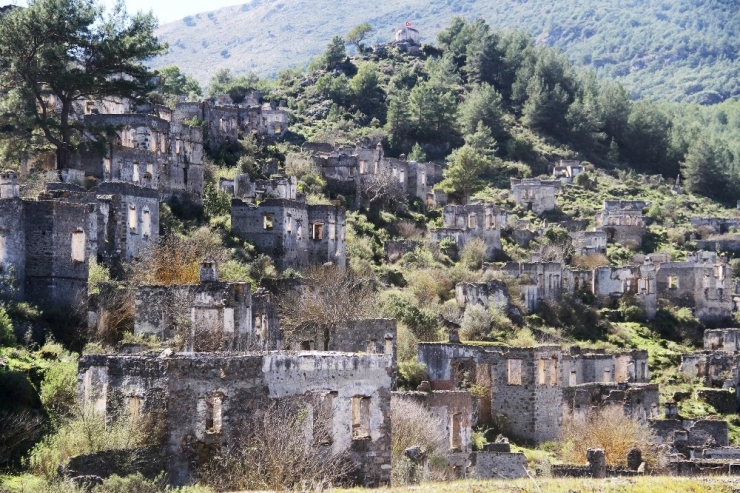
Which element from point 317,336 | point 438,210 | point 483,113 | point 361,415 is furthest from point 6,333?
point 483,113

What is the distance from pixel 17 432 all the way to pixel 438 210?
188 ft

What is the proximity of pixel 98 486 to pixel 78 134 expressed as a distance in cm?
3449

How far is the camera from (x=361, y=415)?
31.9 meters

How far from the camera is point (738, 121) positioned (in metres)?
178

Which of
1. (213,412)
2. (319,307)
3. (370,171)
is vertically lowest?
(213,412)

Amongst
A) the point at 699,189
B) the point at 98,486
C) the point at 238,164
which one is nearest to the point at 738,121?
the point at 699,189

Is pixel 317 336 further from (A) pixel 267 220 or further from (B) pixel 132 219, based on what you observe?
(A) pixel 267 220

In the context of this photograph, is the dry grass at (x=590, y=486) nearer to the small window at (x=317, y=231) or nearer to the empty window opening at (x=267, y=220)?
the empty window opening at (x=267, y=220)

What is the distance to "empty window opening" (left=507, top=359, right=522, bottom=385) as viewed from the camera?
171 feet

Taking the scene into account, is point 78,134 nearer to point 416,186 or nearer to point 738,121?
point 416,186

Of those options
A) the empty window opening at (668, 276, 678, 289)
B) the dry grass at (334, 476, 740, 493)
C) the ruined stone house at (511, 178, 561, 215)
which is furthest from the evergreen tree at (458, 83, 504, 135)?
the dry grass at (334, 476, 740, 493)

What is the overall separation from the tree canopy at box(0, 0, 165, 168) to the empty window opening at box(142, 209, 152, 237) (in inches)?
240

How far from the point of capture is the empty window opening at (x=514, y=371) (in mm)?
52125

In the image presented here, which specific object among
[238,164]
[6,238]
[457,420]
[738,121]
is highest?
[738,121]
